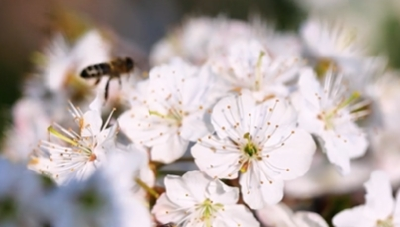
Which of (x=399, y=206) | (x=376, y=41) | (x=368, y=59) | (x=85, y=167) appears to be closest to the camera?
(x=85, y=167)

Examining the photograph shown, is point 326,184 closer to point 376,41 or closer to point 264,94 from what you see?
point 264,94

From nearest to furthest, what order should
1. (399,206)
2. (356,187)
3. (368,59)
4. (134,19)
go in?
(399,206)
(356,187)
(368,59)
(134,19)

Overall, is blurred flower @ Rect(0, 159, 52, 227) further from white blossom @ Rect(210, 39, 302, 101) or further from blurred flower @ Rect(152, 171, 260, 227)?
white blossom @ Rect(210, 39, 302, 101)

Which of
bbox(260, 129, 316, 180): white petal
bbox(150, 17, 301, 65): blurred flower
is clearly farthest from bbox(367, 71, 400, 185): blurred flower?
bbox(260, 129, 316, 180): white petal

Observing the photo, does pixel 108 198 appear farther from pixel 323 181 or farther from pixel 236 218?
pixel 323 181

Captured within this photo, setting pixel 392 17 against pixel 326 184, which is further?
pixel 392 17

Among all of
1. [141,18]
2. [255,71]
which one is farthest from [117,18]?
[255,71]

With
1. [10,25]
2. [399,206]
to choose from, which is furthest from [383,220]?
[10,25]
